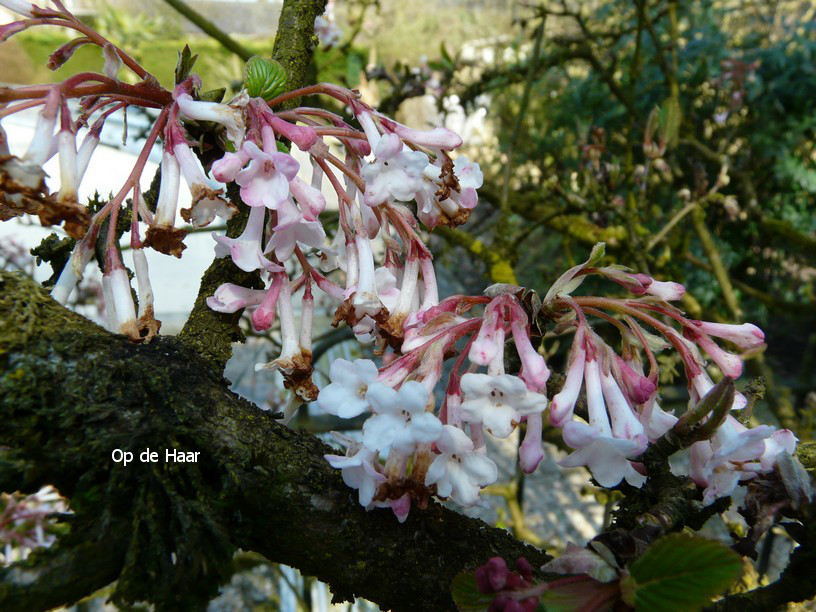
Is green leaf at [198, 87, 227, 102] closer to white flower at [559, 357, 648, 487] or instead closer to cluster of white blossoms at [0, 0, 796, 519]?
cluster of white blossoms at [0, 0, 796, 519]

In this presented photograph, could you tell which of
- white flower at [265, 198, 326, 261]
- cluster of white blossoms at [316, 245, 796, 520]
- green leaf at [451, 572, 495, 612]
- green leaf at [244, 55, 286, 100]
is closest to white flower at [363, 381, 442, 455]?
cluster of white blossoms at [316, 245, 796, 520]

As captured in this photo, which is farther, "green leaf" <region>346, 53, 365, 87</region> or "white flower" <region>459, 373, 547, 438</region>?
"green leaf" <region>346, 53, 365, 87</region>

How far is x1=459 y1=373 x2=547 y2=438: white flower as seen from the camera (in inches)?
27.2

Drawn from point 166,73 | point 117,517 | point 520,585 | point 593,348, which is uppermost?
point 166,73

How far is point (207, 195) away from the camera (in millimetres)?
818

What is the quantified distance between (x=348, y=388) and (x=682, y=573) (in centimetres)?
40

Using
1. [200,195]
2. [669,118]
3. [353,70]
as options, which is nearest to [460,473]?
[200,195]

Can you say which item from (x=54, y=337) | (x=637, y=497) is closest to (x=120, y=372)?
(x=54, y=337)

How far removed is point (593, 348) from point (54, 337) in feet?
2.11

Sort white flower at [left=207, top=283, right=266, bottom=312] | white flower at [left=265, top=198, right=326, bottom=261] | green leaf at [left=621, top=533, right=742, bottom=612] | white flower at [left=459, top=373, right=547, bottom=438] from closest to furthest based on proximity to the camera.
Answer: green leaf at [left=621, top=533, right=742, bottom=612]
white flower at [left=459, top=373, right=547, bottom=438]
white flower at [left=265, top=198, right=326, bottom=261]
white flower at [left=207, top=283, right=266, bottom=312]

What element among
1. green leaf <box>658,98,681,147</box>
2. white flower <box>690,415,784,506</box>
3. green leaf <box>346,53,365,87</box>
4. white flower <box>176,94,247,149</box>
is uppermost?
green leaf <box>346,53,365,87</box>

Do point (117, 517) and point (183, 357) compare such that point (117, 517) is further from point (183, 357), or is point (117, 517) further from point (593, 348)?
point (593, 348)

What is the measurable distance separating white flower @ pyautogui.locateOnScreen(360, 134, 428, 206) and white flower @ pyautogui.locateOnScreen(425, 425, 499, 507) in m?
0.30

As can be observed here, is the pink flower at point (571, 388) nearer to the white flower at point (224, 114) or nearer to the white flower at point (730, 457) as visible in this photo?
the white flower at point (730, 457)
